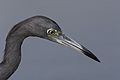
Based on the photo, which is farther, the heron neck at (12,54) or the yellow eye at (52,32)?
the heron neck at (12,54)

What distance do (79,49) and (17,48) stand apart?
1.03 metres

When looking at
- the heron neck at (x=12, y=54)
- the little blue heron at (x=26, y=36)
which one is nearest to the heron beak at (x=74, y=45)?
the little blue heron at (x=26, y=36)

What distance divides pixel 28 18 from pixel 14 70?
941 mm

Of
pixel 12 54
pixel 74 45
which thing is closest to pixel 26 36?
pixel 12 54

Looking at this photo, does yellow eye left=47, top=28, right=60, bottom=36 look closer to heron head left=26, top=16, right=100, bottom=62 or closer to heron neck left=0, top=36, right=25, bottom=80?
heron head left=26, top=16, right=100, bottom=62

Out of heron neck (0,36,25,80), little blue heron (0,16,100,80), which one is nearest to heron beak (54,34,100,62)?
little blue heron (0,16,100,80)

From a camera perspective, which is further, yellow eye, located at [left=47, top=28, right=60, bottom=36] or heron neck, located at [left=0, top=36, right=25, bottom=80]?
heron neck, located at [left=0, top=36, right=25, bottom=80]

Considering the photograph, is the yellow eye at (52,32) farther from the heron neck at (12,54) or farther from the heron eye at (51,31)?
the heron neck at (12,54)

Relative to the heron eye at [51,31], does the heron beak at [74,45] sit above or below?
below

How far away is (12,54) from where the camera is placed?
28.0m

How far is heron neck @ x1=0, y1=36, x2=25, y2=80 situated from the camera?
28.0 m

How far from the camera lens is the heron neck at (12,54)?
91.8 ft

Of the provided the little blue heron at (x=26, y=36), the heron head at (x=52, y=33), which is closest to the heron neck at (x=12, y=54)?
the little blue heron at (x=26, y=36)

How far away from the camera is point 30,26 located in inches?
1096
